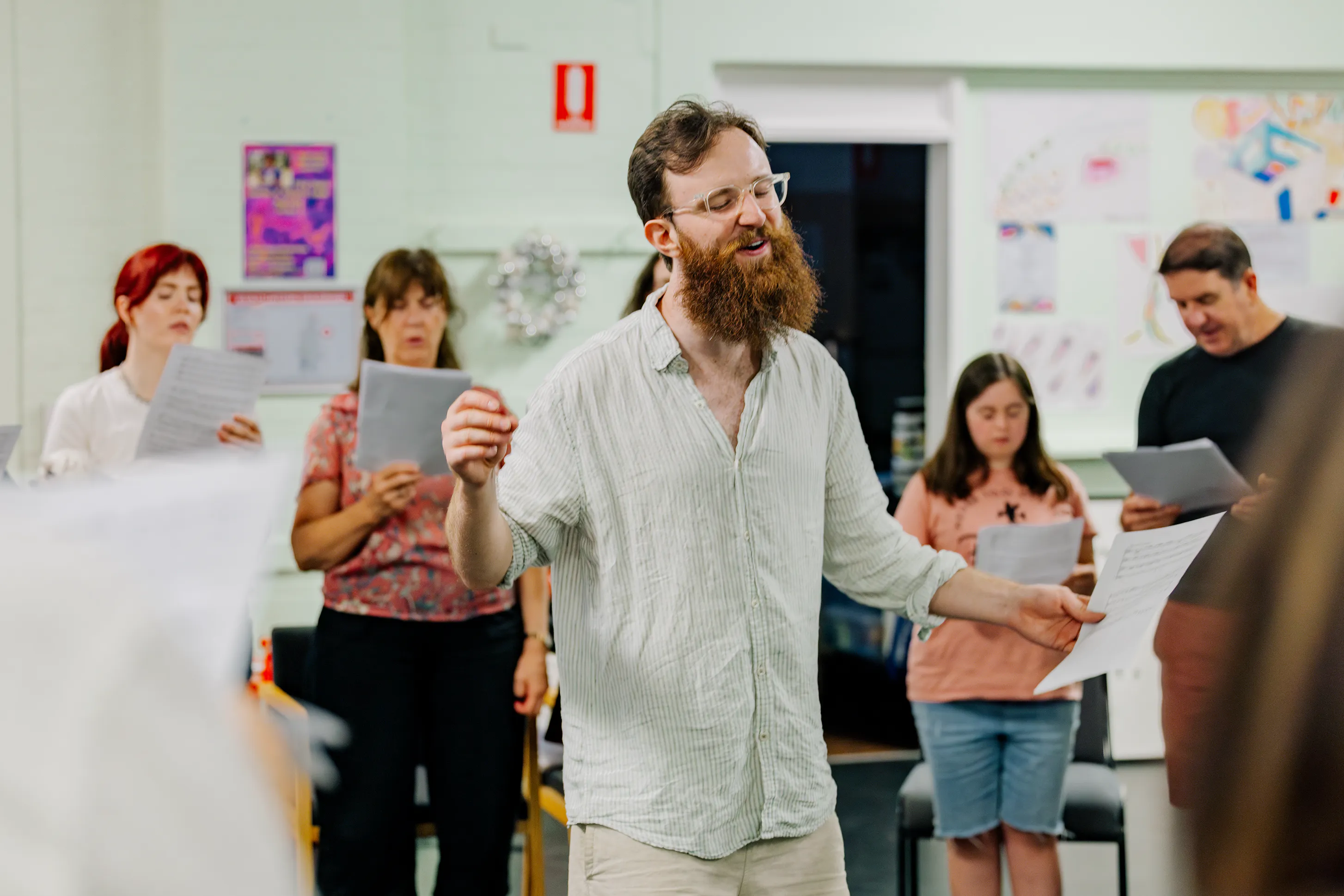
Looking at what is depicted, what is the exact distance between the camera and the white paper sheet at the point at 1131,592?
179 cm

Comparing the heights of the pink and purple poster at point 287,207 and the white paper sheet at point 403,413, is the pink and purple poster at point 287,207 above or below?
above

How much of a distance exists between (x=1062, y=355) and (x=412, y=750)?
140 inches

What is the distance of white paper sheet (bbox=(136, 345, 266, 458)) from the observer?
294cm

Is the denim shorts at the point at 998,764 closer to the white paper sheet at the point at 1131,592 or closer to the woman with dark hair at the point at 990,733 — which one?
the woman with dark hair at the point at 990,733

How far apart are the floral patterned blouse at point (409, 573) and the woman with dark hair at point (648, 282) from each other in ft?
2.16

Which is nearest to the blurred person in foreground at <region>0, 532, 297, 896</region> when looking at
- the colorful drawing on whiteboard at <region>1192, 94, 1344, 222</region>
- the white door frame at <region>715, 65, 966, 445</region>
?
the white door frame at <region>715, 65, 966, 445</region>

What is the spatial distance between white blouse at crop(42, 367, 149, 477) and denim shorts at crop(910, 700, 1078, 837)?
2017 millimetres

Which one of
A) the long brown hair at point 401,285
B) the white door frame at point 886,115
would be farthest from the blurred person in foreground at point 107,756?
the white door frame at point 886,115

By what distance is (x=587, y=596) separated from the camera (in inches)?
74.6

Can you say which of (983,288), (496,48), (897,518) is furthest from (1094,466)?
(496,48)

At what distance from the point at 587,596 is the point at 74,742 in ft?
4.91

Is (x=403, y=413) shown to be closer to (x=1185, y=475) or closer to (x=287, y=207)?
(x=1185, y=475)

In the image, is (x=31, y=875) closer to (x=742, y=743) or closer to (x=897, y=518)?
(x=742, y=743)

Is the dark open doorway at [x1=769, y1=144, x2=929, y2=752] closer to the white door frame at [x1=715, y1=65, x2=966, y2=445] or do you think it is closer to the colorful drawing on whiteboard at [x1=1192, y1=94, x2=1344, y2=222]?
the white door frame at [x1=715, y1=65, x2=966, y2=445]
